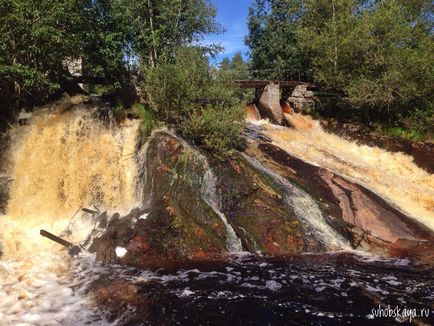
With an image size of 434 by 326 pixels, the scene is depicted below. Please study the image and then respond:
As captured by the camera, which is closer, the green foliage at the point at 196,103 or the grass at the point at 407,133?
the green foliage at the point at 196,103

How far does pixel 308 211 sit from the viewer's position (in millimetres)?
11695

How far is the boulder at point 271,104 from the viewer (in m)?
21.6

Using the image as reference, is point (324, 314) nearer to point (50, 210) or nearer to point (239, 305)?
point (239, 305)

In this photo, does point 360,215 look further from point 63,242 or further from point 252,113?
point 252,113

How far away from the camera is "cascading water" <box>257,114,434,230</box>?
13180mm

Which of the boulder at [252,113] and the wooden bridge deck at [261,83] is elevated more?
the wooden bridge deck at [261,83]

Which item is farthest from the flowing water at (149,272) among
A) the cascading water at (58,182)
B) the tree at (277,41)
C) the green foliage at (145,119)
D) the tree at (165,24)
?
the tree at (277,41)

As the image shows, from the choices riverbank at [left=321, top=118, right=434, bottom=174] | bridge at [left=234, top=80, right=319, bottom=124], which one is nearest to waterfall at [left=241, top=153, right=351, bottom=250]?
riverbank at [left=321, top=118, right=434, bottom=174]

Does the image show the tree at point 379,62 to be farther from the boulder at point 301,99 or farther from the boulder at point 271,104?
the boulder at point 271,104

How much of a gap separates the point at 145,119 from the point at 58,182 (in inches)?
136

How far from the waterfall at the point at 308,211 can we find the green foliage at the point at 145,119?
351 cm

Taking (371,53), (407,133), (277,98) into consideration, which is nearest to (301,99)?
(277,98)

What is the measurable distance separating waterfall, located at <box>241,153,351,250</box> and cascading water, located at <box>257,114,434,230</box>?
7.67ft

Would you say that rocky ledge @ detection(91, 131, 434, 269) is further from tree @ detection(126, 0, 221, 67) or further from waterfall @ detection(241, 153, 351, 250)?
tree @ detection(126, 0, 221, 67)
